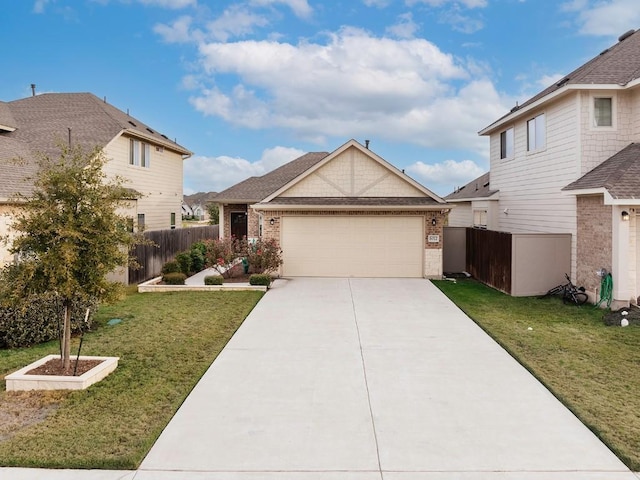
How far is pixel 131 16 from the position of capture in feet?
56.9

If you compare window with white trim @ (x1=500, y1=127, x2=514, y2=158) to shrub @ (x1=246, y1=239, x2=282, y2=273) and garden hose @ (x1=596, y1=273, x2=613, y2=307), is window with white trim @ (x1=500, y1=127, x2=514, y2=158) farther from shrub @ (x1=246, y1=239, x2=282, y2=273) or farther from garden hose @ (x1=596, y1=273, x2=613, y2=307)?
shrub @ (x1=246, y1=239, x2=282, y2=273)

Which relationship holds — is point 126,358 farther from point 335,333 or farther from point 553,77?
point 553,77

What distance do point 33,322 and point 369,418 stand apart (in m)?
6.97

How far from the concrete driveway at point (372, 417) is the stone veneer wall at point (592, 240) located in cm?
533

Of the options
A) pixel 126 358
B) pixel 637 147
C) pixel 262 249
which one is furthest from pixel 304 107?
pixel 126 358

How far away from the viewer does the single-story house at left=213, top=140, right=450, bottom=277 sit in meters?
16.5

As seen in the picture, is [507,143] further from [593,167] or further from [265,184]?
[265,184]

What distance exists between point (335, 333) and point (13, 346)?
6238 mm

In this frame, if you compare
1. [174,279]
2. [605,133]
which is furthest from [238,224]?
[605,133]

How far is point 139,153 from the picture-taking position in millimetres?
20172

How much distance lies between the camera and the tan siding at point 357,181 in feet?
55.5

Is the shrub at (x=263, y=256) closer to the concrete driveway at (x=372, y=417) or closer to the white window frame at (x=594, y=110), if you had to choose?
the concrete driveway at (x=372, y=417)

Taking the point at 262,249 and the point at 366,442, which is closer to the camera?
the point at 366,442

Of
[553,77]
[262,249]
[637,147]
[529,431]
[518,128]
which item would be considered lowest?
[529,431]
